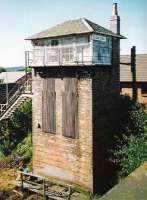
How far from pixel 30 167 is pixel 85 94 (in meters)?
9.60

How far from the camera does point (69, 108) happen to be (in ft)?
69.1

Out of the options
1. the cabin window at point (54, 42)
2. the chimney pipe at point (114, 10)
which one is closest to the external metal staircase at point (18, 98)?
the cabin window at point (54, 42)

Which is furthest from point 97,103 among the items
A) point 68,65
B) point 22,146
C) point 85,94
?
point 22,146

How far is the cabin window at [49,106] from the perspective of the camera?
2206 centimetres

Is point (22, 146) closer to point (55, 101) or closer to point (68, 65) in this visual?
point (55, 101)

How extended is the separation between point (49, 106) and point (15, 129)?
9.83m

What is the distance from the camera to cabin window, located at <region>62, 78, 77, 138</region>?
68.0ft

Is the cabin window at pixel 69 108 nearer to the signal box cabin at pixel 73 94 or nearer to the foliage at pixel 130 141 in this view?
the signal box cabin at pixel 73 94

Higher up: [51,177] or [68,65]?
[68,65]

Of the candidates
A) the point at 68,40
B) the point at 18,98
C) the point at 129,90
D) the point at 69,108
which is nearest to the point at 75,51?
the point at 68,40

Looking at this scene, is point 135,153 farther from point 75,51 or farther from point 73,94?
point 75,51

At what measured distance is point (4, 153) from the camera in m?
29.7

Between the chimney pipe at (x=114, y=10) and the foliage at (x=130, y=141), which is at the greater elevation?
the chimney pipe at (x=114, y=10)

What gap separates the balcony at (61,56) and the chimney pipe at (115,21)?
17.9 feet
